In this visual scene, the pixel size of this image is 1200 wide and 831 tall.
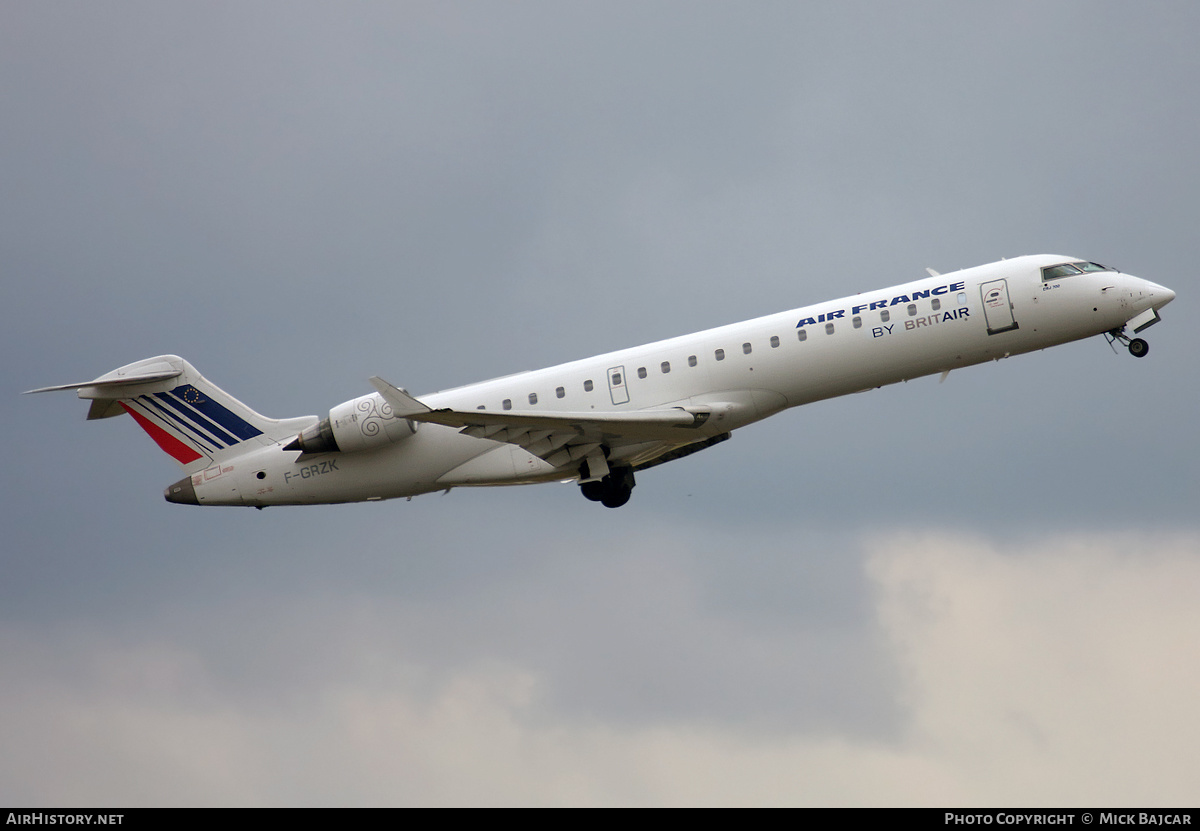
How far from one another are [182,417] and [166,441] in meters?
0.77

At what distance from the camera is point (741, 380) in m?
30.8

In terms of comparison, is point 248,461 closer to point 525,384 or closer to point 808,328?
point 525,384

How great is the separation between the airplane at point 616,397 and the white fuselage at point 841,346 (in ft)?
0.11

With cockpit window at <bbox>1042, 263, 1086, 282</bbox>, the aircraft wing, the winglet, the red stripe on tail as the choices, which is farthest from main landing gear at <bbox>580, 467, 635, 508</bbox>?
cockpit window at <bbox>1042, 263, 1086, 282</bbox>

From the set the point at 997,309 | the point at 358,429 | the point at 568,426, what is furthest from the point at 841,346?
the point at 358,429

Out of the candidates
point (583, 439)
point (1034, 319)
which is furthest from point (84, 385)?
point (1034, 319)

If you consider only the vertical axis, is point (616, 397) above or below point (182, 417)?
below

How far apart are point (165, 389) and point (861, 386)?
60.0 ft

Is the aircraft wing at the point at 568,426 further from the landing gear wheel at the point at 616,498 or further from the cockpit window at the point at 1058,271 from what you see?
the cockpit window at the point at 1058,271

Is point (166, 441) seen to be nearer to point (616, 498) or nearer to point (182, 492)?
point (182, 492)

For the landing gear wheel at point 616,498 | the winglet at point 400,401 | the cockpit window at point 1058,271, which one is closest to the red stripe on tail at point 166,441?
the winglet at point 400,401

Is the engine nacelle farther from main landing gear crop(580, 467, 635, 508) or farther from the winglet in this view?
main landing gear crop(580, 467, 635, 508)

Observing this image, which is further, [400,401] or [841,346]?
[841,346]

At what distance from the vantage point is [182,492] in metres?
34.5
